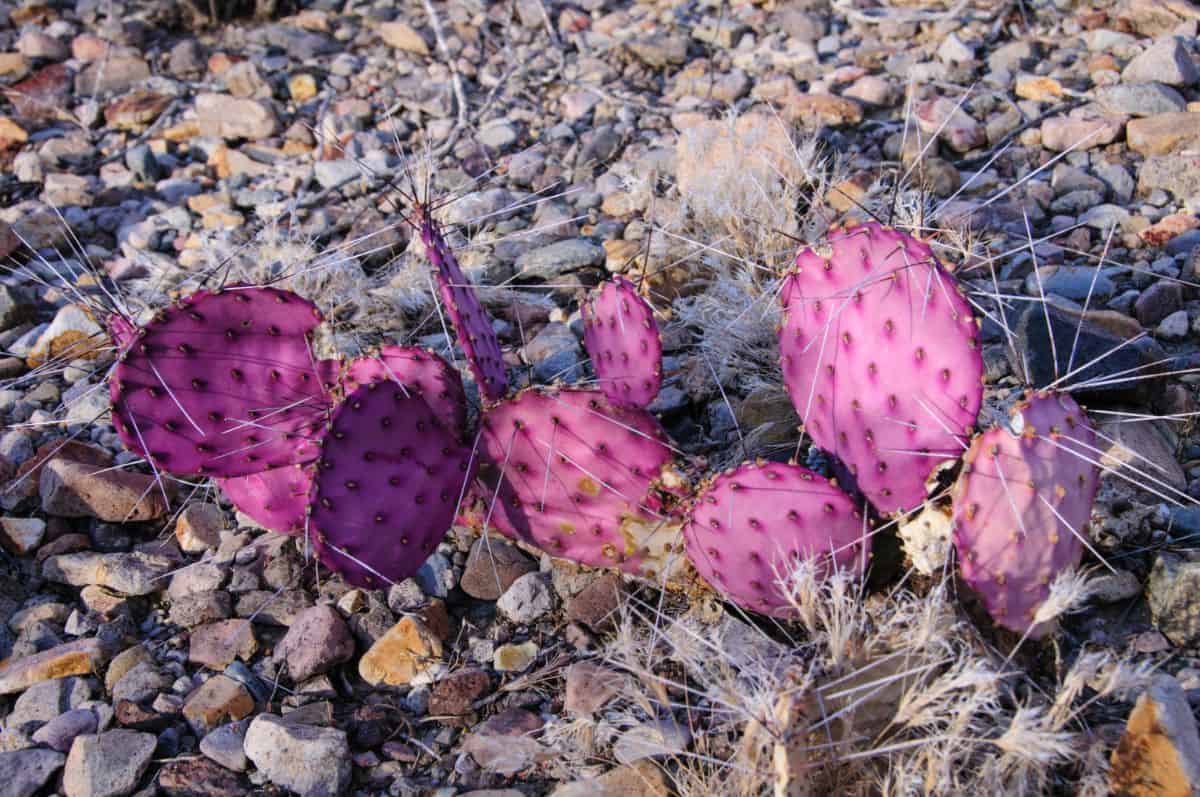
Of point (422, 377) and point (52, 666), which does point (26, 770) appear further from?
point (422, 377)

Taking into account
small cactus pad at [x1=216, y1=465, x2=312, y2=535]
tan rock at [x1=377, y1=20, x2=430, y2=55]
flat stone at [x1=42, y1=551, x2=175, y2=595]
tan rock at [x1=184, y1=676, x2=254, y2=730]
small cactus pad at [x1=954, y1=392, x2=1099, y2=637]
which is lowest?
flat stone at [x1=42, y1=551, x2=175, y2=595]

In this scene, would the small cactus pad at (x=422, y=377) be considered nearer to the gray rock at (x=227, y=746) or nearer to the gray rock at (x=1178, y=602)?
the gray rock at (x=227, y=746)

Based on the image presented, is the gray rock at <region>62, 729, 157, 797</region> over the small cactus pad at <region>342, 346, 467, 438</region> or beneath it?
beneath

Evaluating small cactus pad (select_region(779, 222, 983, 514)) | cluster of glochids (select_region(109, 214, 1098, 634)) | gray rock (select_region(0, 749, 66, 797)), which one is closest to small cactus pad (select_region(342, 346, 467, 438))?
cluster of glochids (select_region(109, 214, 1098, 634))

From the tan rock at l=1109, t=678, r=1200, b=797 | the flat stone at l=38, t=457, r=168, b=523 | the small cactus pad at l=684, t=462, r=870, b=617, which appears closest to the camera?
the tan rock at l=1109, t=678, r=1200, b=797

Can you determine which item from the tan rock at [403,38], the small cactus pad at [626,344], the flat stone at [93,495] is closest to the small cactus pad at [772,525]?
the small cactus pad at [626,344]

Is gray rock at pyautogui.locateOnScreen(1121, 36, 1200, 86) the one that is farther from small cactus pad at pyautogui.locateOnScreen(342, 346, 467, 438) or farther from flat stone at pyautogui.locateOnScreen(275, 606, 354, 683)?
flat stone at pyautogui.locateOnScreen(275, 606, 354, 683)

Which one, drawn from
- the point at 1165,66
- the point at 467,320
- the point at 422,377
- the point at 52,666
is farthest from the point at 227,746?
the point at 1165,66
